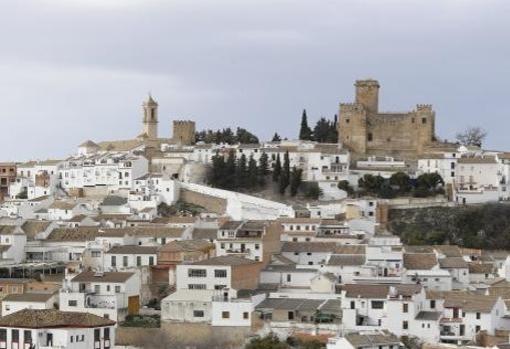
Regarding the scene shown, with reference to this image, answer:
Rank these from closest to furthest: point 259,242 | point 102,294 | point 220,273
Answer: point 220,273 → point 102,294 → point 259,242

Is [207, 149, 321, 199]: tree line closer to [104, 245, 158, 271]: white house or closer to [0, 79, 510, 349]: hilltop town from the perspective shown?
[0, 79, 510, 349]: hilltop town

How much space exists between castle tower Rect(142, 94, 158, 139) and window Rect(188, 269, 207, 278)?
30.4 m

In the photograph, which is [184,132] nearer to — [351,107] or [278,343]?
[351,107]

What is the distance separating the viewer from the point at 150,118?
226 feet

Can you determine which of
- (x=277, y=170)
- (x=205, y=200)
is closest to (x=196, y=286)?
(x=205, y=200)

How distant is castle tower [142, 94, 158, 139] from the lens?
225 feet

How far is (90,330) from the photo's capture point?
34.6 metres

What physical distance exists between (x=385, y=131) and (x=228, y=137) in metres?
8.73

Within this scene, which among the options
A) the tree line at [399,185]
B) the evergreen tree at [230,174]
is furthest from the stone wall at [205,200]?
the tree line at [399,185]

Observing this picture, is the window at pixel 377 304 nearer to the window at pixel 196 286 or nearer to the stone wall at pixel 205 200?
the window at pixel 196 286

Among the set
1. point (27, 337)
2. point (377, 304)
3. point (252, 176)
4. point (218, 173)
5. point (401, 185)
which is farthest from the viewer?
point (218, 173)

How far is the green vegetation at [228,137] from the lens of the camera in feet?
215

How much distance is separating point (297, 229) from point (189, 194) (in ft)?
32.1

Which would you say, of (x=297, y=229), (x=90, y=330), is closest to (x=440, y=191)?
(x=297, y=229)
